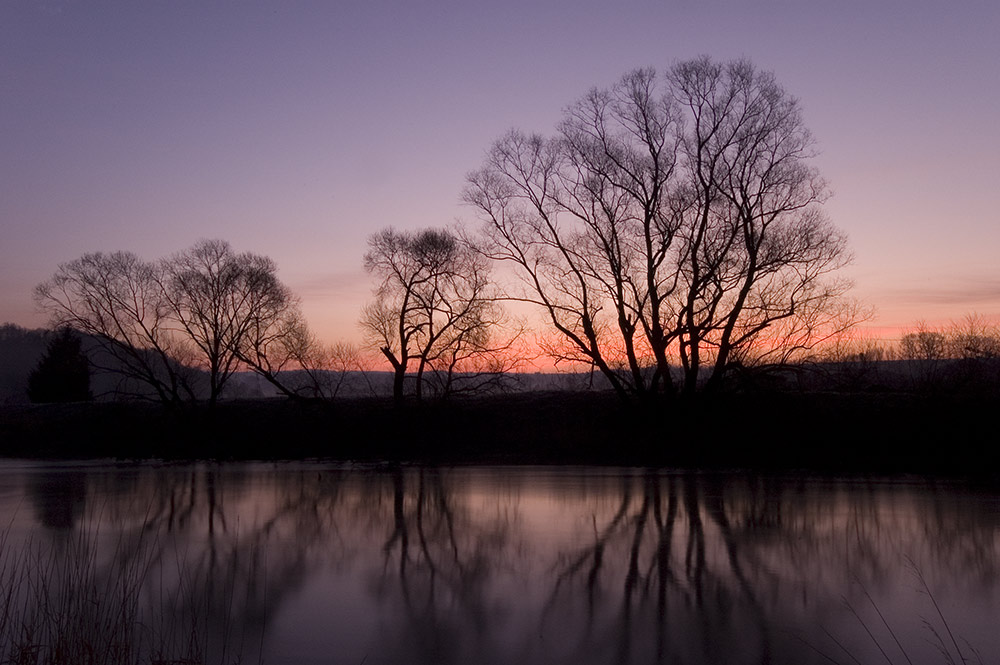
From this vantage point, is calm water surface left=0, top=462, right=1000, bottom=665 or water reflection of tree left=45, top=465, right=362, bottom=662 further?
water reflection of tree left=45, top=465, right=362, bottom=662

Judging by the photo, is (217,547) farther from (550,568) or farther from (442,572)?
(550,568)

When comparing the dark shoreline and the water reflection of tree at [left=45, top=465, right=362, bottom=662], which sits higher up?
the dark shoreline

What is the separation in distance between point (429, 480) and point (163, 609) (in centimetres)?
1422

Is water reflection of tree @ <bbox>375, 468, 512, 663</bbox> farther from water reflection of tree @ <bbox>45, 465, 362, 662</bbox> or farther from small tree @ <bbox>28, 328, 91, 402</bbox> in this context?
small tree @ <bbox>28, 328, 91, 402</bbox>

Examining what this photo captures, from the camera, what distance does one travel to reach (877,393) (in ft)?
101

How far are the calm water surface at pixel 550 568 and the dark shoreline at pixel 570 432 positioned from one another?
19.5ft

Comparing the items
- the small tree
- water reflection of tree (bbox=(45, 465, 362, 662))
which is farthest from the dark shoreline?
the small tree

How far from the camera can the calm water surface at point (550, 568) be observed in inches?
298

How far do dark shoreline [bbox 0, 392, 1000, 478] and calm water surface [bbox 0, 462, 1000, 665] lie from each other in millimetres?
5957

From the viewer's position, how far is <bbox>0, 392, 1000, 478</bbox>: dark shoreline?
83.4 ft

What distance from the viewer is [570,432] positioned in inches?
1182

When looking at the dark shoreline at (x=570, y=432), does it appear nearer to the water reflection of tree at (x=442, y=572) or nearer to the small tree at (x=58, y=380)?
the small tree at (x=58, y=380)

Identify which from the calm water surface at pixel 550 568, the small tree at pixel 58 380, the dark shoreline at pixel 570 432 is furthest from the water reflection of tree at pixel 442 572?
the small tree at pixel 58 380

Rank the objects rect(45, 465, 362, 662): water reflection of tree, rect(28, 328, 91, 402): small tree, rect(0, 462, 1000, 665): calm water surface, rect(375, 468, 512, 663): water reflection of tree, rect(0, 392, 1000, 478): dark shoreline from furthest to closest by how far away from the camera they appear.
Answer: rect(28, 328, 91, 402): small tree < rect(0, 392, 1000, 478): dark shoreline < rect(45, 465, 362, 662): water reflection of tree < rect(375, 468, 512, 663): water reflection of tree < rect(0, 462, 1000, 665): calm water surface
